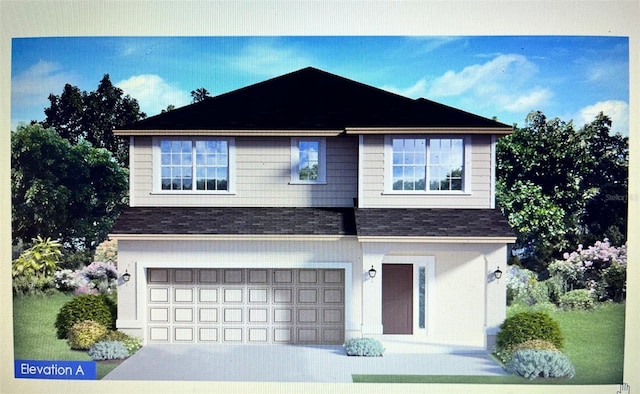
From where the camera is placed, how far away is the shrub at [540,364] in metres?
6.91

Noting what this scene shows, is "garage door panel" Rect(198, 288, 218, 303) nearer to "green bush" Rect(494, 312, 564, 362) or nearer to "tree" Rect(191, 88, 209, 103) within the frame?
"tree" Rect(191, 88, 209, 103)

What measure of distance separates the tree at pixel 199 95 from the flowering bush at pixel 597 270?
4.45 m

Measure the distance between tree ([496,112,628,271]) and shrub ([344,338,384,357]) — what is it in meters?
2.00

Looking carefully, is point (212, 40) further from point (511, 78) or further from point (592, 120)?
point (592, 120)

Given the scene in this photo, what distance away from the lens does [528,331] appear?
6.99 meters

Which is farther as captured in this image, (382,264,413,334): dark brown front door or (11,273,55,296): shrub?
(382,264,413,334): dark brown front door

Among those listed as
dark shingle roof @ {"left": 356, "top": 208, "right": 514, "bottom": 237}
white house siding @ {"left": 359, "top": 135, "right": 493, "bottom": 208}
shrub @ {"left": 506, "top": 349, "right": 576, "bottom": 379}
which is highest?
white house siding @ {"left": 359, "top": 135, "right": 493, "bottom": 208}

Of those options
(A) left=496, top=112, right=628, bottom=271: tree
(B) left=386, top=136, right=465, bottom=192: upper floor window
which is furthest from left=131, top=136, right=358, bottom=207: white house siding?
(A) left=496, top=112, right=628, bottom=271: tree

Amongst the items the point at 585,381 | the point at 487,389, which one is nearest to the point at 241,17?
the point at 487,389

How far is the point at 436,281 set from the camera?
24.7 ft

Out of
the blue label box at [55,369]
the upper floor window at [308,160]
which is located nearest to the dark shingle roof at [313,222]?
the upper floor window at [308,160]

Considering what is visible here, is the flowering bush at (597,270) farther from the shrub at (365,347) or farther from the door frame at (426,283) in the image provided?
the shrub at (365,347)

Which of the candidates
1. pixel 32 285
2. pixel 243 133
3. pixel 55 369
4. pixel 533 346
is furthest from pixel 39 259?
pixel 533 346

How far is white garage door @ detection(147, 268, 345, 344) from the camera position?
24.9ft
